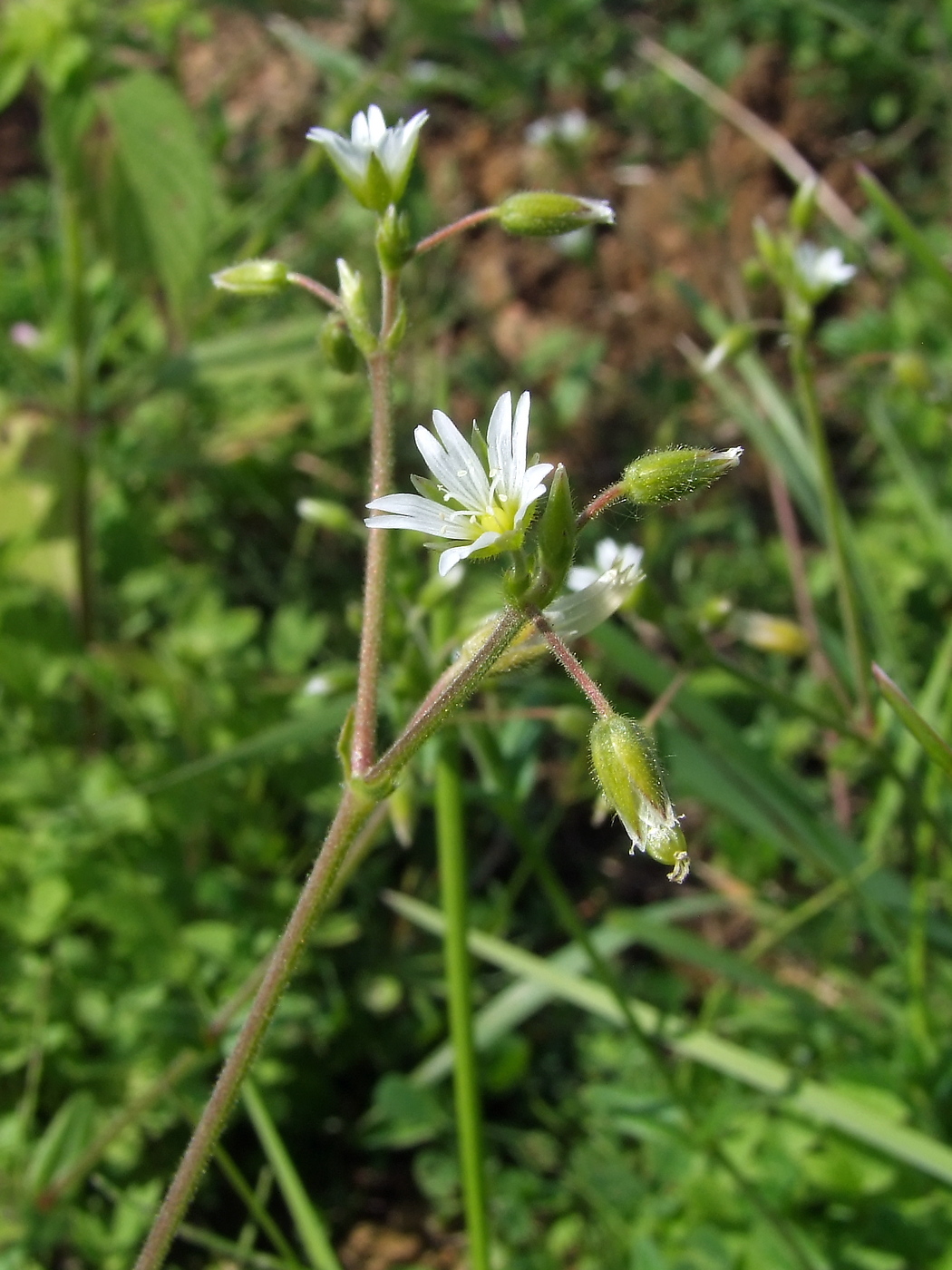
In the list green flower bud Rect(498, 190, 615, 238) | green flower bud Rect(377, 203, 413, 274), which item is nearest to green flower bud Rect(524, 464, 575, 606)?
Result: green flower bud Rect(377, 203, 413, 274)

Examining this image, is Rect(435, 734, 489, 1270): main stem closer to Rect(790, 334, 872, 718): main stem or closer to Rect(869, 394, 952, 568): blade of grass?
Rect(790, 334, 872, 718): main stem

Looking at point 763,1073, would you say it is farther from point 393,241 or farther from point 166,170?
point 166,170

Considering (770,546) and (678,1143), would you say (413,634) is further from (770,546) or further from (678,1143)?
(770,546)

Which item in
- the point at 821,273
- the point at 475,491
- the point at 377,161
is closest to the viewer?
the point at 475,491

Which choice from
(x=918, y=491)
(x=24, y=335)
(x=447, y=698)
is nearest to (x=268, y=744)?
(x=447, y=698)

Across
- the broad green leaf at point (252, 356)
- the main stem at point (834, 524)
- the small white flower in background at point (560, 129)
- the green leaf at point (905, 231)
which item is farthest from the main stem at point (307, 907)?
the small white flower in background at point (560, 129)

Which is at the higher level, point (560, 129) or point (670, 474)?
point (670, 474)

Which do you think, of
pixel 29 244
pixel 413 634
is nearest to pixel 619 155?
pixel 29 244
